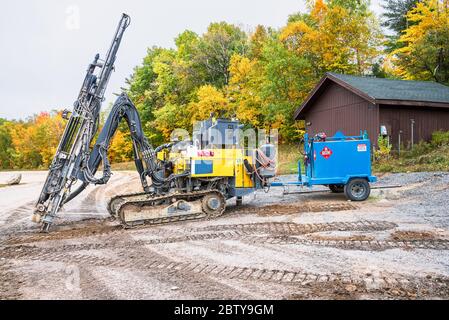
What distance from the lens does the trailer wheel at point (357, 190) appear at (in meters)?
11.8

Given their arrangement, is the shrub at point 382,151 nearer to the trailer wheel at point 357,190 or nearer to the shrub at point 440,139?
the shrub at point 440,139

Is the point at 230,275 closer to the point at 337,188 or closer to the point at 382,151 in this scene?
the point at 337,188

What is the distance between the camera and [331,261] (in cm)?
585

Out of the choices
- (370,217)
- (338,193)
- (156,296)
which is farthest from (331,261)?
(338,193)

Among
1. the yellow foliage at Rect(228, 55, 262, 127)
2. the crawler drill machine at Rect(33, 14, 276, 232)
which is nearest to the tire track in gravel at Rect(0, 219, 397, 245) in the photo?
the crawler drill machine at Rect(33, 14, 276, 232)

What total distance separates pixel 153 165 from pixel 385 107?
49.8ft

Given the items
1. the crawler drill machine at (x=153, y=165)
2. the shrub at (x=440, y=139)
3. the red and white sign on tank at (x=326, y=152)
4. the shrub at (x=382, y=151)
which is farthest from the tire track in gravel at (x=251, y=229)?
the shrub at (x=440, y=139)

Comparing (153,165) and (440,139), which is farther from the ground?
(440,139)

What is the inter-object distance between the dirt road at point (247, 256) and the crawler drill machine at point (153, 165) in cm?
55

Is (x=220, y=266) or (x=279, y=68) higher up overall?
(x=279, y=68)

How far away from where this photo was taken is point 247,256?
20.5 ft

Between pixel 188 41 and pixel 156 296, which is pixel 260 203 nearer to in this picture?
pixel 156 296

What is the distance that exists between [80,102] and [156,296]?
639 cm

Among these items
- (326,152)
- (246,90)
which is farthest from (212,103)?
(326,152)
